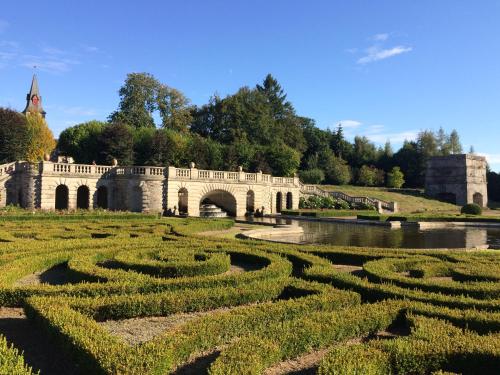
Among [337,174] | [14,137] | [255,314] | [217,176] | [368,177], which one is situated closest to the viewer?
[255,314]

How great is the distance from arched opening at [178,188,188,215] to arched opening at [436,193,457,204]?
4692 cm

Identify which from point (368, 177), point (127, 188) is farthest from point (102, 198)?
point (368, 177)

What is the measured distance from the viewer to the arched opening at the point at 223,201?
44.3 m

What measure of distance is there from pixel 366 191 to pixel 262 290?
59.2 metres

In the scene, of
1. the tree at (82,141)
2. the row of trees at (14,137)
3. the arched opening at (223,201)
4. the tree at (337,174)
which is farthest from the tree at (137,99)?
the tree at (337,174)

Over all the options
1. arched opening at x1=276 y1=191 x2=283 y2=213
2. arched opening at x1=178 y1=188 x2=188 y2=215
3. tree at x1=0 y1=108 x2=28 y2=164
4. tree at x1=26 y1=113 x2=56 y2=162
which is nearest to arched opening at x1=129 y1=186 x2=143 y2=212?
arched opening at x1=178 y1=188 x2=188 y2=215

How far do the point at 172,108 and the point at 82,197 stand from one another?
29.9m

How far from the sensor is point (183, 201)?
42.0 metres

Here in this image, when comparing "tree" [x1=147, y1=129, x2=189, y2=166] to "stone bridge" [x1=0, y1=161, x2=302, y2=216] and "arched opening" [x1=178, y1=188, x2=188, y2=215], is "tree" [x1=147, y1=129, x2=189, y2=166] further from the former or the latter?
"arched opening" [x1=178, y1=188, x2=188, y2=215]

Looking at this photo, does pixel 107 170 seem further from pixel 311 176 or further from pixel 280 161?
pixel 311 176

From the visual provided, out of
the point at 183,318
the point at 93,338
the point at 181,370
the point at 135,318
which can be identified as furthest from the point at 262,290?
the point at 93,338

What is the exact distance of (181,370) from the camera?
5609 millimetres

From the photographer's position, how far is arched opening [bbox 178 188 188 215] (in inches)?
1625

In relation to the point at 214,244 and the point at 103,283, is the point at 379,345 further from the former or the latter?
the point at 214,244
